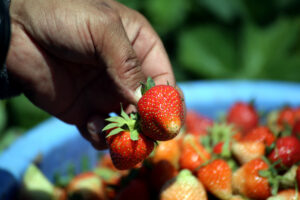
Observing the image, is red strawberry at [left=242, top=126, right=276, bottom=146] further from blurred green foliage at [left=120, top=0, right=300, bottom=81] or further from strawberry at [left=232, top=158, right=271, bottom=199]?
blurred green foliage at [left=120, top=0, right=300, bottom=81]

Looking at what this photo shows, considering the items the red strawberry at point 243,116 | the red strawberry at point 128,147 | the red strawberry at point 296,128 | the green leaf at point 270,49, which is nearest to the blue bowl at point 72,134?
the red strawberry at point 243,116

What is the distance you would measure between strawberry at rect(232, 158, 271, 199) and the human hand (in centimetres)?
34

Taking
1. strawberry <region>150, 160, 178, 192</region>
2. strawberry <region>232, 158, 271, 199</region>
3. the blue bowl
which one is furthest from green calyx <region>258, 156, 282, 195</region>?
the blue bowl

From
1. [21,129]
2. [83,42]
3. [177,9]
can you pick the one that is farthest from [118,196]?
[177,9]

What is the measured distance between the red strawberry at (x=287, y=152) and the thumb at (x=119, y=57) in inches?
18.5

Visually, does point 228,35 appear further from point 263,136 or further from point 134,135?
point 134,135

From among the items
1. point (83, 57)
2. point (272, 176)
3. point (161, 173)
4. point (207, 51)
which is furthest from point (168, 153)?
point (207, 51)

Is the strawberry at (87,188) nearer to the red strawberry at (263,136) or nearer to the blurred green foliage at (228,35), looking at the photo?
the red strawberry at (263,136)

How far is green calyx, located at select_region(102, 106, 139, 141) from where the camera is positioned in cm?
84

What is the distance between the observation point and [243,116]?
156 centimetres

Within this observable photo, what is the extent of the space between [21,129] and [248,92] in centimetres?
141

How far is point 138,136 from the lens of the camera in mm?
839

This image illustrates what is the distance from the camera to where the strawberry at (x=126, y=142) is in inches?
32.9

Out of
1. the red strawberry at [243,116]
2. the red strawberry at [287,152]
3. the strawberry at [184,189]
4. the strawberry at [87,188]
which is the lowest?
the strawberry at [87,188]
